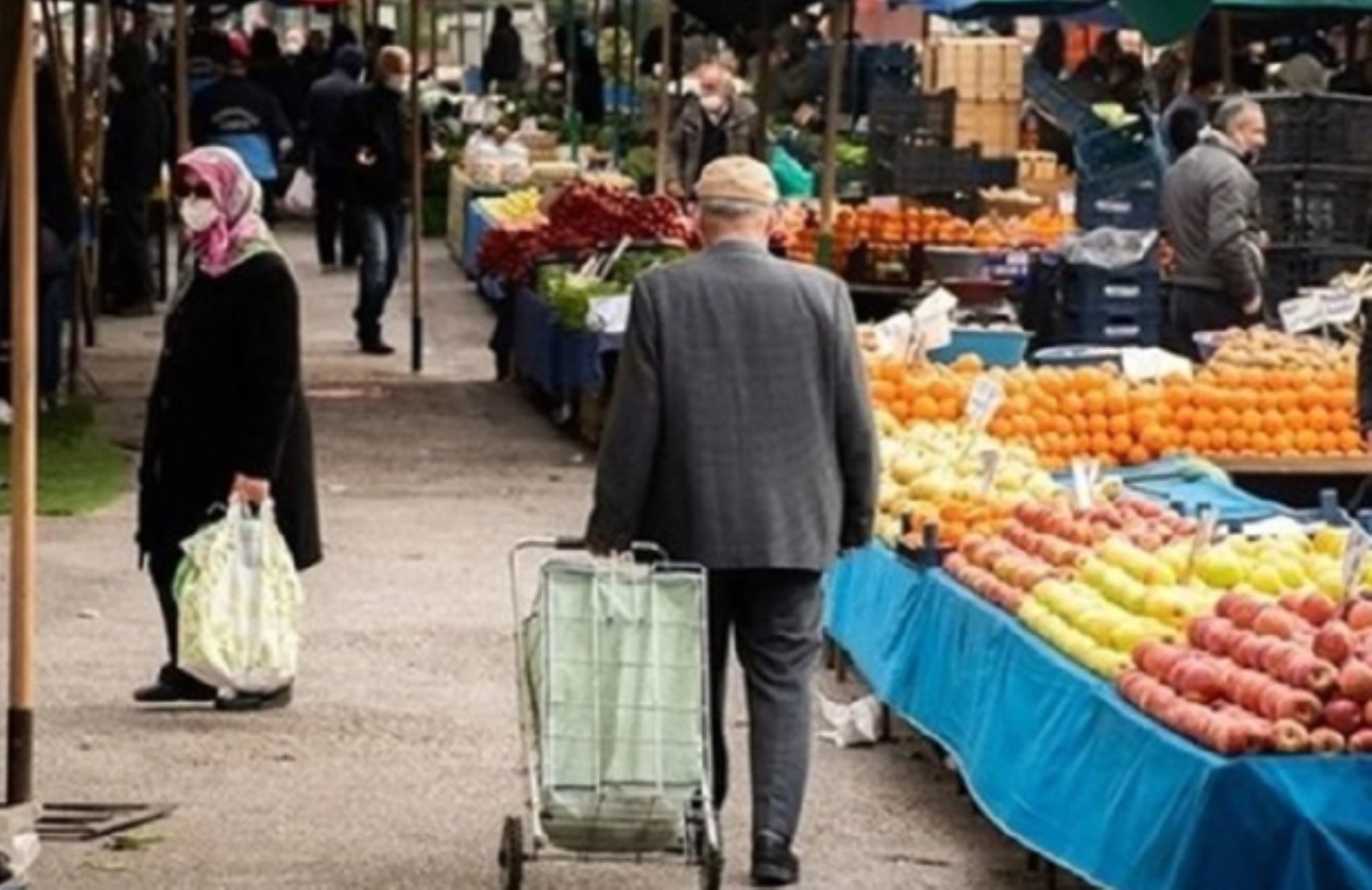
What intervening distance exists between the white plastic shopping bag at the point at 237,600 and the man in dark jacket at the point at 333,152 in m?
13.1

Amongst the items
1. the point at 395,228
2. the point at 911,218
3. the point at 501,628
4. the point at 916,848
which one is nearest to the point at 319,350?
the point at 395,228

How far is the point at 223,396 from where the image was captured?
37.9 ft

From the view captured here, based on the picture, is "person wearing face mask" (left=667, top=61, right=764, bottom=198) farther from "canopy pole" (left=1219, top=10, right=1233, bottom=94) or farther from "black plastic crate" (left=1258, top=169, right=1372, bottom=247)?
"black plastic crate" (left=1258, top=169, right=1372, bottom=247)

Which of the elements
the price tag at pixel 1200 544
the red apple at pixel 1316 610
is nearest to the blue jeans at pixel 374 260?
the price tag at pixel 1200 544

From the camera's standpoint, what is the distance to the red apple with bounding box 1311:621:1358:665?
8602 millimetres

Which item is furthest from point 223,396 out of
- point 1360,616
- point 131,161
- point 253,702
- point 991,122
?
point 991,122

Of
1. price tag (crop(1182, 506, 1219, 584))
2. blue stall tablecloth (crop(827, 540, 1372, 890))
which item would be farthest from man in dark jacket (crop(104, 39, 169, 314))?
price tag (crop(1182, 506, 1219, 584))

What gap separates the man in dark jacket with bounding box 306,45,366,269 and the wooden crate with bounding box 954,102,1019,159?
526 centimetres

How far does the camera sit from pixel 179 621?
11.7 metres

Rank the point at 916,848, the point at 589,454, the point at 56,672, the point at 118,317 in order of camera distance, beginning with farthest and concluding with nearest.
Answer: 1. the point at 118,317
2. the point at 589,454
3. the point at 56,672
4. the point at 916,848

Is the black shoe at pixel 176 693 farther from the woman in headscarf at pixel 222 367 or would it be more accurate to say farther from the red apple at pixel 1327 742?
the red apple at pixel 1327 742

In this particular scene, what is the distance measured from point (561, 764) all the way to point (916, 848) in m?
1.63

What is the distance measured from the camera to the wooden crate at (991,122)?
3294cm

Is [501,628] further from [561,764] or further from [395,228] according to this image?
[395,228]
